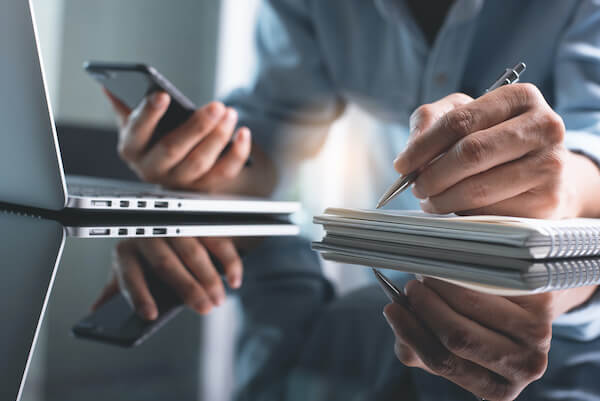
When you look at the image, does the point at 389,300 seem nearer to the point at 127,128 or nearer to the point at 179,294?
the point at 179,294

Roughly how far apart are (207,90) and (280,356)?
83.5 inches

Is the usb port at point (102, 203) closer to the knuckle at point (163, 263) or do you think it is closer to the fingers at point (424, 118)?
the knuckle at point (163, 263)

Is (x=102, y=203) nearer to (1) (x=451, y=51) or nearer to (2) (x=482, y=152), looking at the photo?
(2) (x=482, y=152)

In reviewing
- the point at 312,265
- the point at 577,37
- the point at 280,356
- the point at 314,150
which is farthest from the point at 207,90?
the point at 280,356

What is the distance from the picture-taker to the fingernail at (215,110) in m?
0.68

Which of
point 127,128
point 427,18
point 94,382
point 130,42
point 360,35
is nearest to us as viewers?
point 94,382

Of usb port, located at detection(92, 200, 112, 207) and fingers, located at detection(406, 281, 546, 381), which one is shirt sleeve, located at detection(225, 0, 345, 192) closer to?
usb port, located at detection(92, 200, 112, 207)

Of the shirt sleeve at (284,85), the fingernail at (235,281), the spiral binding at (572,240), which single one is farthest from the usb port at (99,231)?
the shirt sleeve at (284,85)

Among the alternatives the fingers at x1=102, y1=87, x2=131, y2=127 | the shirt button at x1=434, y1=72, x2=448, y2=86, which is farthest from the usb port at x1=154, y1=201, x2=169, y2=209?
the shirt button at x1=434, y1=72, x2=448, y2=86

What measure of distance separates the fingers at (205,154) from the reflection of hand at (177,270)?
0.28 m

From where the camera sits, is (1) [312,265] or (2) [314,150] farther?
(2) [314,150]

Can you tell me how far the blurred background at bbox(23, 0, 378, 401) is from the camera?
9.4 inches

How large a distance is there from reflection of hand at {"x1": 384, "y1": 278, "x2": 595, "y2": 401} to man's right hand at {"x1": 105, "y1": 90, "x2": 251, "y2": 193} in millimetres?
469

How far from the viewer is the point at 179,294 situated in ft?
1.10
